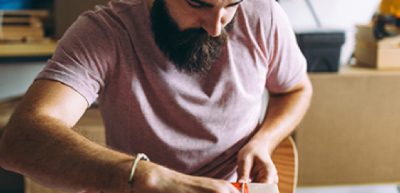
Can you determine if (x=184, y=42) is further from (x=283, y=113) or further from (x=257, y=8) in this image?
Result: (x=283, y=113)

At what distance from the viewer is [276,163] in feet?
4.18

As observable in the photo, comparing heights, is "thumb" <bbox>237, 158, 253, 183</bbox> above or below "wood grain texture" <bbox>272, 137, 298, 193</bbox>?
above

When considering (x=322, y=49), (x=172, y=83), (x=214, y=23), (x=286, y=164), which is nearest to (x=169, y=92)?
(x=172, y=83)

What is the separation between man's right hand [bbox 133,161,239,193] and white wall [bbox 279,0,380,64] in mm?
1729

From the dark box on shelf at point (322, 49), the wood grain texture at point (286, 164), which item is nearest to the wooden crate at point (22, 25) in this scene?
the dark box on shelf at point (322, 49)

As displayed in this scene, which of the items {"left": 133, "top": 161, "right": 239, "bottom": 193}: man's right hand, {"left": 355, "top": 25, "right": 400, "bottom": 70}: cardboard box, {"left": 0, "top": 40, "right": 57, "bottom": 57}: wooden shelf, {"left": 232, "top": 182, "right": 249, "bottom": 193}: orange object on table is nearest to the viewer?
{"left": 133, "top": 161, "right": 239, "bottom": 193}: man's right hand

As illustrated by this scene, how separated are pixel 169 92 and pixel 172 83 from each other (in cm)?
2

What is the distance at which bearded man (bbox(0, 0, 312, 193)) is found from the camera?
938 mm

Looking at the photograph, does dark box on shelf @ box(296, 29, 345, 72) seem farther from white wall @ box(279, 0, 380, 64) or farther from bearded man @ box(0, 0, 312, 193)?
bearded man @ box(0, 0, 312, 193)

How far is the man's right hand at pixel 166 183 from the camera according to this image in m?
0.86

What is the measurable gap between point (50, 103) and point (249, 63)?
1.54 ft

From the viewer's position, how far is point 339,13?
2.56m

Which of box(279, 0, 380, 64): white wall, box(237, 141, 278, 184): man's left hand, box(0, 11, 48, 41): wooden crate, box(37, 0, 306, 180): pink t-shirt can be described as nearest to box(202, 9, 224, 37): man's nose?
box(37, 0, 306, 180): pink t-shirt

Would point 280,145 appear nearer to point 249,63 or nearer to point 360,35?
point 249,63
